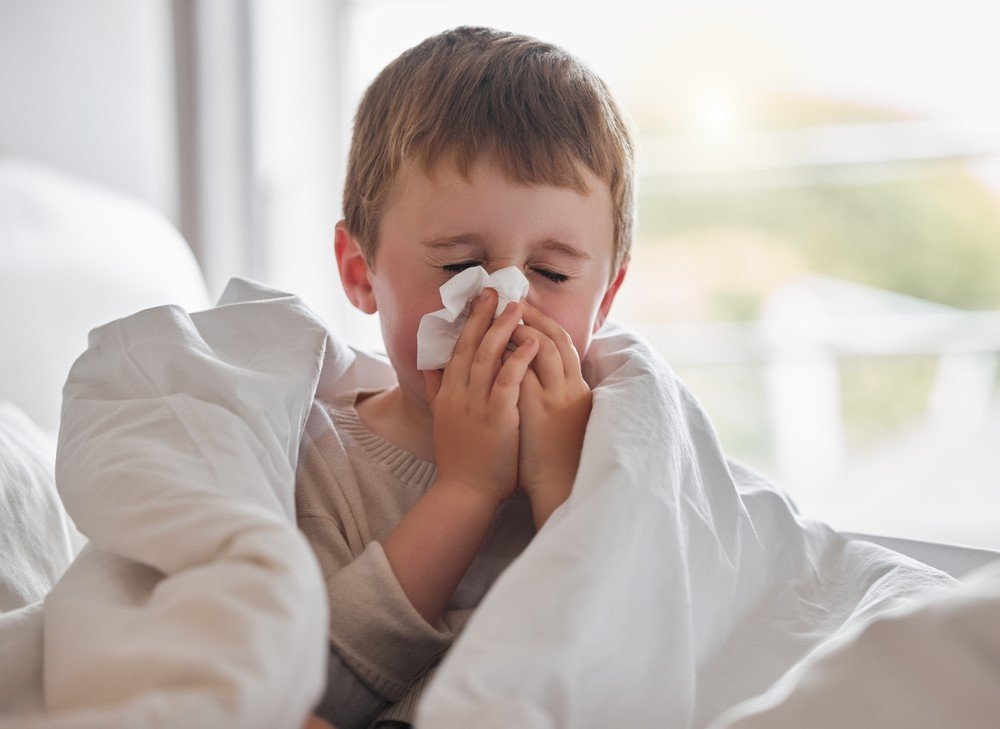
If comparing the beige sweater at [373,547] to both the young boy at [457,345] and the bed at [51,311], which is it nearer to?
the young boy at [457,345]

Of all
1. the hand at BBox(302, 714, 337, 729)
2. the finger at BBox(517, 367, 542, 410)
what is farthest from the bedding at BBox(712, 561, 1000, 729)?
the finger at BBox(517, 367, 542, 410)

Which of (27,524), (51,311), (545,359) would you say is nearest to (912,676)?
(545,359)

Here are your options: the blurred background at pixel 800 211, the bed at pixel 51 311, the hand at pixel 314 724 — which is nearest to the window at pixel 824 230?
the blurred background at pixel 800 211

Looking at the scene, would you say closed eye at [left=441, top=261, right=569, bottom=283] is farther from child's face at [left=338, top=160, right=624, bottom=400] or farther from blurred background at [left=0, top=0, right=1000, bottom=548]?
blurred background at [left=0, top=0, right=1000, bottom=548]

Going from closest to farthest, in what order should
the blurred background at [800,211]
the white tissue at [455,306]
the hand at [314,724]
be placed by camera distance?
the hand at [314,724]
the white tissue at [455,306]
the blurred background at [800,211]

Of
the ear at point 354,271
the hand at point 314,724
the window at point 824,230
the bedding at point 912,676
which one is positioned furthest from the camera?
the window at point 824,230

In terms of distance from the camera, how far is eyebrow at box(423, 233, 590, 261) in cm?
88

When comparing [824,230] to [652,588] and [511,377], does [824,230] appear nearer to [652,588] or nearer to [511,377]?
[511,377]

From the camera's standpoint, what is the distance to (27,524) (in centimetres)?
84

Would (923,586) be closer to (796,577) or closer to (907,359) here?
(796,577)

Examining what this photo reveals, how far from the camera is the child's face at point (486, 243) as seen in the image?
2.87 ft

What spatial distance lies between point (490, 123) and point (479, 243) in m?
0.11

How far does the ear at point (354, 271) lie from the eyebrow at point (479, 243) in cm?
15

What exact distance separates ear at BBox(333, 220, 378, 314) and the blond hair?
0.7 inches
